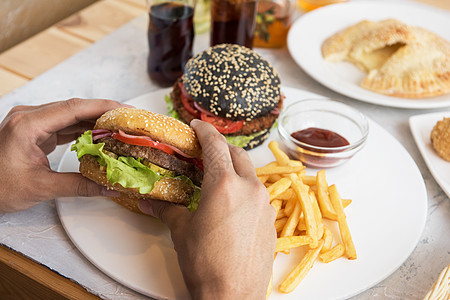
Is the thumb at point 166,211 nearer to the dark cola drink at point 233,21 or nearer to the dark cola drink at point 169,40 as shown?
the dark cola drink at point 169,40

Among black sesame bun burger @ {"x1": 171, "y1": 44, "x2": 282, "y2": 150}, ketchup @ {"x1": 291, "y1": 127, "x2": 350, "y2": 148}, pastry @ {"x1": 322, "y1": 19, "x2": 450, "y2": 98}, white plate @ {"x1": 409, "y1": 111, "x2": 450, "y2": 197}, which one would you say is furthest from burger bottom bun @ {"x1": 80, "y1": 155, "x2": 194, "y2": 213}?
pastry @ {"x1": 322, "y1": 19, "x2": 450, "y2": 98}

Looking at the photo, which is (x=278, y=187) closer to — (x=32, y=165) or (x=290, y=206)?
(x=290, y=206)

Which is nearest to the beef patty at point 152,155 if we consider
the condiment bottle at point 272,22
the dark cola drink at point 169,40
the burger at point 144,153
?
the burger at point 144,153

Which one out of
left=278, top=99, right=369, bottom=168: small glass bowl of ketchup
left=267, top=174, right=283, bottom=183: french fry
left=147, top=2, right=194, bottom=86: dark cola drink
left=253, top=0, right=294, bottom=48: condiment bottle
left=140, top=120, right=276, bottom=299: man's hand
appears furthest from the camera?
left=253, top=0, right=294, bottom=48: condiment bottle

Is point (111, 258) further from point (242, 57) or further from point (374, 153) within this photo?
point (374, 153)

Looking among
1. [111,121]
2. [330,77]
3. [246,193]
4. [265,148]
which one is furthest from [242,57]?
[246,193]

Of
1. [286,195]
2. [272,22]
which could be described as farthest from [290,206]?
[272,22]

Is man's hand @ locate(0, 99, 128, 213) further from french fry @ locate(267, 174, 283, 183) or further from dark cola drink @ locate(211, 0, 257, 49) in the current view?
dark cola drink @ locate(211, 0, 257, 49)
